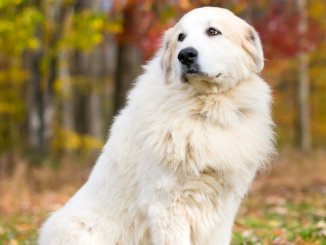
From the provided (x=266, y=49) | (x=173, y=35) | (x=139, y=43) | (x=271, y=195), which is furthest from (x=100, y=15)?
(x=173, y=35)

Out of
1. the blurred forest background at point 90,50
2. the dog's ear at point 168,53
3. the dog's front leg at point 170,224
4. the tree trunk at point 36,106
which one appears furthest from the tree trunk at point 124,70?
the dog's front leg at point 170,224

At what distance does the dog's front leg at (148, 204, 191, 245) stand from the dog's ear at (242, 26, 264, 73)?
1.23 m

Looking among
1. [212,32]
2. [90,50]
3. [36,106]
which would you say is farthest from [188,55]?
[36,106]

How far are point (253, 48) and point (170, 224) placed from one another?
1427mm

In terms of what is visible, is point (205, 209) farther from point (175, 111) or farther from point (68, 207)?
point (68, 207)

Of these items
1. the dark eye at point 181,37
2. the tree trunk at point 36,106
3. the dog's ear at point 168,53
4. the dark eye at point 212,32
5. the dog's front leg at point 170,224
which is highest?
the dark eye at point 212,32

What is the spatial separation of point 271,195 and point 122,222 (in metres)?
7.70

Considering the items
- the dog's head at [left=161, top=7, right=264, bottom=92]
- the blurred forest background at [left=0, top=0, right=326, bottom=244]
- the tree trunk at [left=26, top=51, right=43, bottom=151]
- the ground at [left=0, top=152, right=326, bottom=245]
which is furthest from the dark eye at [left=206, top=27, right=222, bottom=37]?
the tree trunk at [left=26, top=51, right=43, bottom=151]

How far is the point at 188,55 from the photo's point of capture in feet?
14.4

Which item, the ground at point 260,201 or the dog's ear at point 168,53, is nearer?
the dog's ear at point 168,53

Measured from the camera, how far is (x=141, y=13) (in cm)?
1549

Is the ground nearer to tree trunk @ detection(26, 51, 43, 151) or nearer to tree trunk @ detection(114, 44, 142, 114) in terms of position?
tree trunk @ detection(114, 44, 142, 114)

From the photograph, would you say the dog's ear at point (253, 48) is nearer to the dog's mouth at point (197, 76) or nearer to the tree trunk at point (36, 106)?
the dog's mouth at point (197, 76)

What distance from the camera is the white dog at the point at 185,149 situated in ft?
14.2
